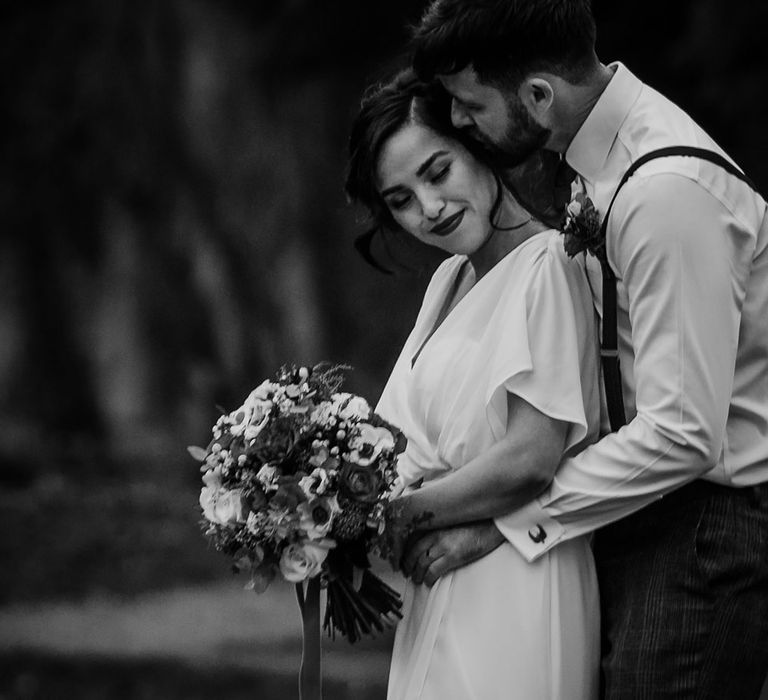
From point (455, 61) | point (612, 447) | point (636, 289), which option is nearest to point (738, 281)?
point (636, 289)

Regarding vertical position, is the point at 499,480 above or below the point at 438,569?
above

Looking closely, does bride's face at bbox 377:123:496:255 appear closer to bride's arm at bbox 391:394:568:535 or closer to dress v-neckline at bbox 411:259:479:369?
dress v-neckline at bbox 411:259:479:369

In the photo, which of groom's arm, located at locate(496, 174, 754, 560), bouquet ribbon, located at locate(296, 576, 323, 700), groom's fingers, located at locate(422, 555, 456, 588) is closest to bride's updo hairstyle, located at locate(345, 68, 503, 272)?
groom's arm, located at locate(496, 174, 754, 560)

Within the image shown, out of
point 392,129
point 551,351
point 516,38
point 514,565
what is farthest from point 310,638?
point 516,38

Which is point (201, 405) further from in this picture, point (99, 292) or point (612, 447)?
point (612, 447)

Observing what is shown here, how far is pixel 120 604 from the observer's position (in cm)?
642

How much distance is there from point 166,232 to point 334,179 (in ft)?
2.99

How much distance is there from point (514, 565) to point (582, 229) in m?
0.68

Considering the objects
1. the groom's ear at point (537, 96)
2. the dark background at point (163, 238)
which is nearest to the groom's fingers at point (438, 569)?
the groom's ear at point (537, 96)

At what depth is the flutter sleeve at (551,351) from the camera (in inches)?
99.9

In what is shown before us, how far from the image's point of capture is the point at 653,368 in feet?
7.60

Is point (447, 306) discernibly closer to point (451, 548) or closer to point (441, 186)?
point (441, 186)

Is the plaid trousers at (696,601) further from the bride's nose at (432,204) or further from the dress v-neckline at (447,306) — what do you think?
the bride's nose at (432,204)

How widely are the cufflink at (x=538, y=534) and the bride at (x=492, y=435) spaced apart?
0.05m
